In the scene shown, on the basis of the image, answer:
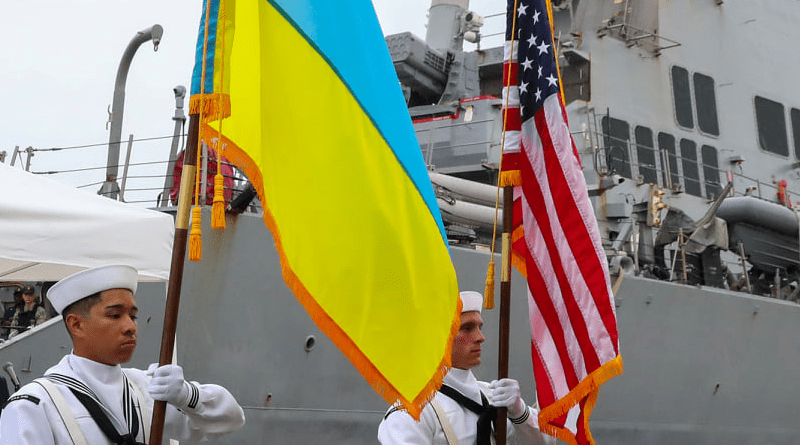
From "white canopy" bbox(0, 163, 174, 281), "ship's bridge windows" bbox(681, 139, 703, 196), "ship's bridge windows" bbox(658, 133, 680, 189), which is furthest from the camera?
"ship's bridge windows" bbox(681, 139, 703, 196)

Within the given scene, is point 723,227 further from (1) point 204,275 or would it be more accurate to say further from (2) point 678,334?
(1) point 204,275

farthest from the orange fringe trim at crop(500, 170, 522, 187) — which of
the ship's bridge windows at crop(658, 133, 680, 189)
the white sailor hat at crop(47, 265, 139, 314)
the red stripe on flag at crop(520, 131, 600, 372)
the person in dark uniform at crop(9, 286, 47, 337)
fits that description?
the ship's bridge windows at crop(658, 133, 680, 189)

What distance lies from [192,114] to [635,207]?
862 centimetres

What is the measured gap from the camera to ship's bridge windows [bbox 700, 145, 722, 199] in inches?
497

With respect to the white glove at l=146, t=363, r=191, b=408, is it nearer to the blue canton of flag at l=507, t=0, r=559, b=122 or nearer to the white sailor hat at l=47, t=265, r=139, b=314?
the white sailor hat at l=47, t=265, r=139, b=314

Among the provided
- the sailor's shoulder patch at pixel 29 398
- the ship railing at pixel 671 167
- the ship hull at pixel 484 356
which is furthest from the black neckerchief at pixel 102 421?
the ship railing at pixel 671 167

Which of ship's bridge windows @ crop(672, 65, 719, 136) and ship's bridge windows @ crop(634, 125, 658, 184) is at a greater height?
ship's bridge windows @ crop(672, 65, 719, 136)

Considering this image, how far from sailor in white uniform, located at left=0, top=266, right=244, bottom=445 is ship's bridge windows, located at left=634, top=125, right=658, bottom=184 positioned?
9.24m

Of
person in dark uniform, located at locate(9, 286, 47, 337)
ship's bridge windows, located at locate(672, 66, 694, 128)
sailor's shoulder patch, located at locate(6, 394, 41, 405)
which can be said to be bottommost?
sailor's shoulder patch, located at locate(6, 394, 41, 405)

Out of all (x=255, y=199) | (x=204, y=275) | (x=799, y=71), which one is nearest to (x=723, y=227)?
(x=799, y=71)

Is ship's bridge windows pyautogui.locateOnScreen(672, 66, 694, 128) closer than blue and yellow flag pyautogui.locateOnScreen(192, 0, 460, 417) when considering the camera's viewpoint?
No

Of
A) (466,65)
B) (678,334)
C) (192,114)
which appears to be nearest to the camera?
(192,114)

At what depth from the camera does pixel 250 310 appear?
784 centimetres

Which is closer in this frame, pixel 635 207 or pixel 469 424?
pixel 469 424
